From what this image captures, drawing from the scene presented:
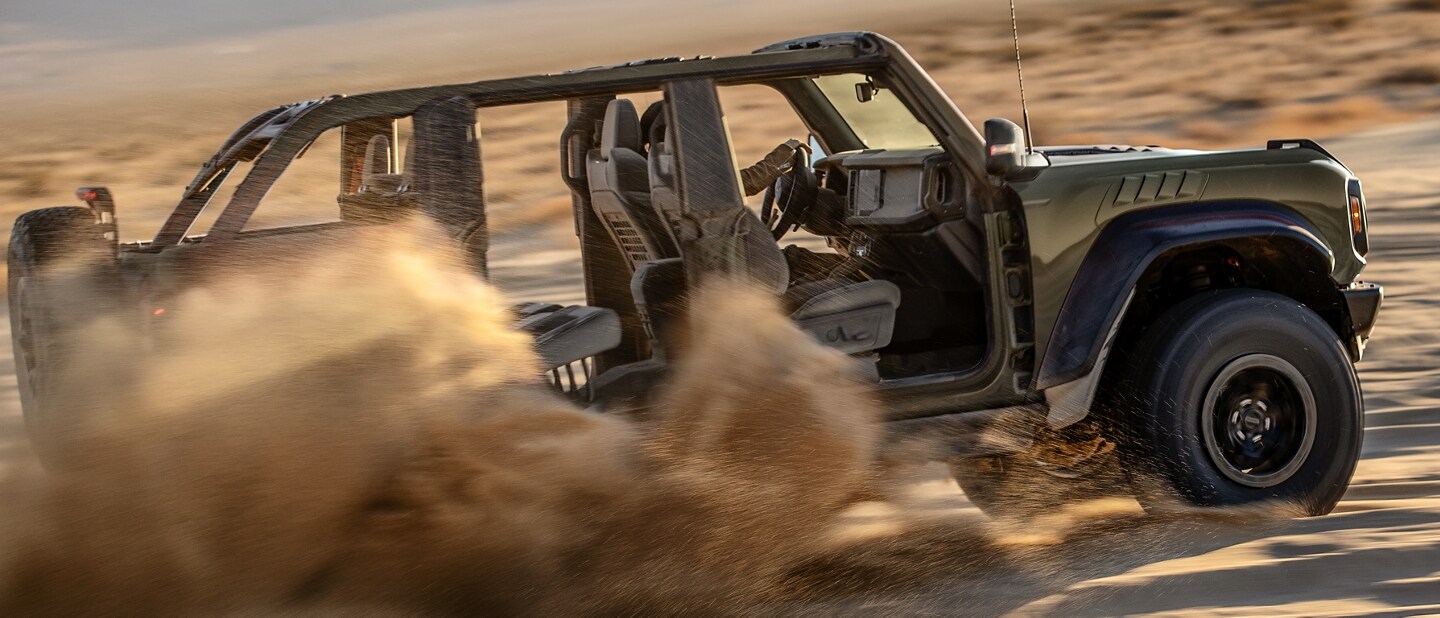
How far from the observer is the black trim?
4910mm

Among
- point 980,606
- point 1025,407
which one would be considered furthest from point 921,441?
point 980,606

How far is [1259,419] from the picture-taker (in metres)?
5.19

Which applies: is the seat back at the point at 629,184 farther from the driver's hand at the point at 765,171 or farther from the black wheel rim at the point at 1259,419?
the black wheel rim at the point at 1259,419

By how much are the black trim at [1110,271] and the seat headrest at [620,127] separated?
150 cm

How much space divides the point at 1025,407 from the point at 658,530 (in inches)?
52.7

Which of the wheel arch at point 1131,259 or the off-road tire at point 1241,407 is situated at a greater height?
the wheel arch at point 1131,259

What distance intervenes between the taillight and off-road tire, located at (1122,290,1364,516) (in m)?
0.32

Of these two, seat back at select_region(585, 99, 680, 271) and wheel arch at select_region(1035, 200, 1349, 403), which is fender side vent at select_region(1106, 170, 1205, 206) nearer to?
wheel arch at select_region(1035, 200, 1349, 403)

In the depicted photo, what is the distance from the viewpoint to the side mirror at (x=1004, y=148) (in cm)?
472

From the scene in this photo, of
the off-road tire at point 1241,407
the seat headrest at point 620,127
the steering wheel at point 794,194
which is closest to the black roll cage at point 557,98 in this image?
the seat headrest at point 620,127

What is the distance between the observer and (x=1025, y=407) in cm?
500

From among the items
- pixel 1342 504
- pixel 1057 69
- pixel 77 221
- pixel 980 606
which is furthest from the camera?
pixel 1057 69

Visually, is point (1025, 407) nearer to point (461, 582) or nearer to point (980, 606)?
point (980, 606)

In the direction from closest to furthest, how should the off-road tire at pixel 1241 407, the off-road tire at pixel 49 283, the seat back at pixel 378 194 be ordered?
the off-road tire at pixel 49 283, the seat back at pixel 378 194, the off-road tire at pixel 1241 407
